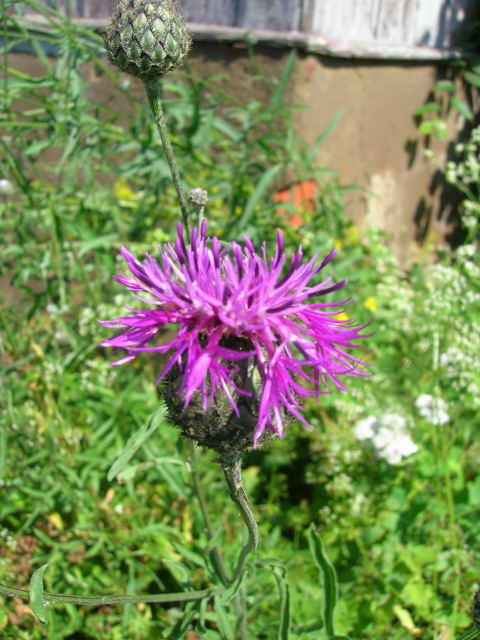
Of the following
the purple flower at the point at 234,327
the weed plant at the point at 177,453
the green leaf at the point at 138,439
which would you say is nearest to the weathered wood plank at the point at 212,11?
the weed plant at the point at 177,453

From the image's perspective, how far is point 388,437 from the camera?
2.32 meters

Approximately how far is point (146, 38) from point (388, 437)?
156cm

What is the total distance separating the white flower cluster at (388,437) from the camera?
7.43 ft

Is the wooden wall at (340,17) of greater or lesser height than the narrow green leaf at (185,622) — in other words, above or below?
above

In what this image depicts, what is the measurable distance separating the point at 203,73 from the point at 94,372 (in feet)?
6.65

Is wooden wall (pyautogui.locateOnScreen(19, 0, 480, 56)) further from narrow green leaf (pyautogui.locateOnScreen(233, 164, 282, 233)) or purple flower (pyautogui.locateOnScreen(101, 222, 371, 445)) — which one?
purple flower (pyautogui.locateOnScreen(101, 222, 371, 445))

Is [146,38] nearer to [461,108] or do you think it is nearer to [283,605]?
[283,605]

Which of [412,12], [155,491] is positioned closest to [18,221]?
[155,491]

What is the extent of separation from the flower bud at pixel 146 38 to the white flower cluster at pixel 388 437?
4.79 ft

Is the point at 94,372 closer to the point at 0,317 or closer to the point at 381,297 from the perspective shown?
the point at 0,317

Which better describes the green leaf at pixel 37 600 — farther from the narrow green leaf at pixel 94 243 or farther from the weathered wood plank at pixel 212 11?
the weathered wood plank at pixel 212 11

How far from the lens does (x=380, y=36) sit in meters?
4.11

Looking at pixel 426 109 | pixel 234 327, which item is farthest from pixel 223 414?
pixel 426 109

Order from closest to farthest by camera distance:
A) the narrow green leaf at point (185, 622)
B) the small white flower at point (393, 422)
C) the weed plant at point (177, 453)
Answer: the narrow green leaf at point (185, 622) < the weed plant at point (177, 453) < the small white flower at point (393, 422)
